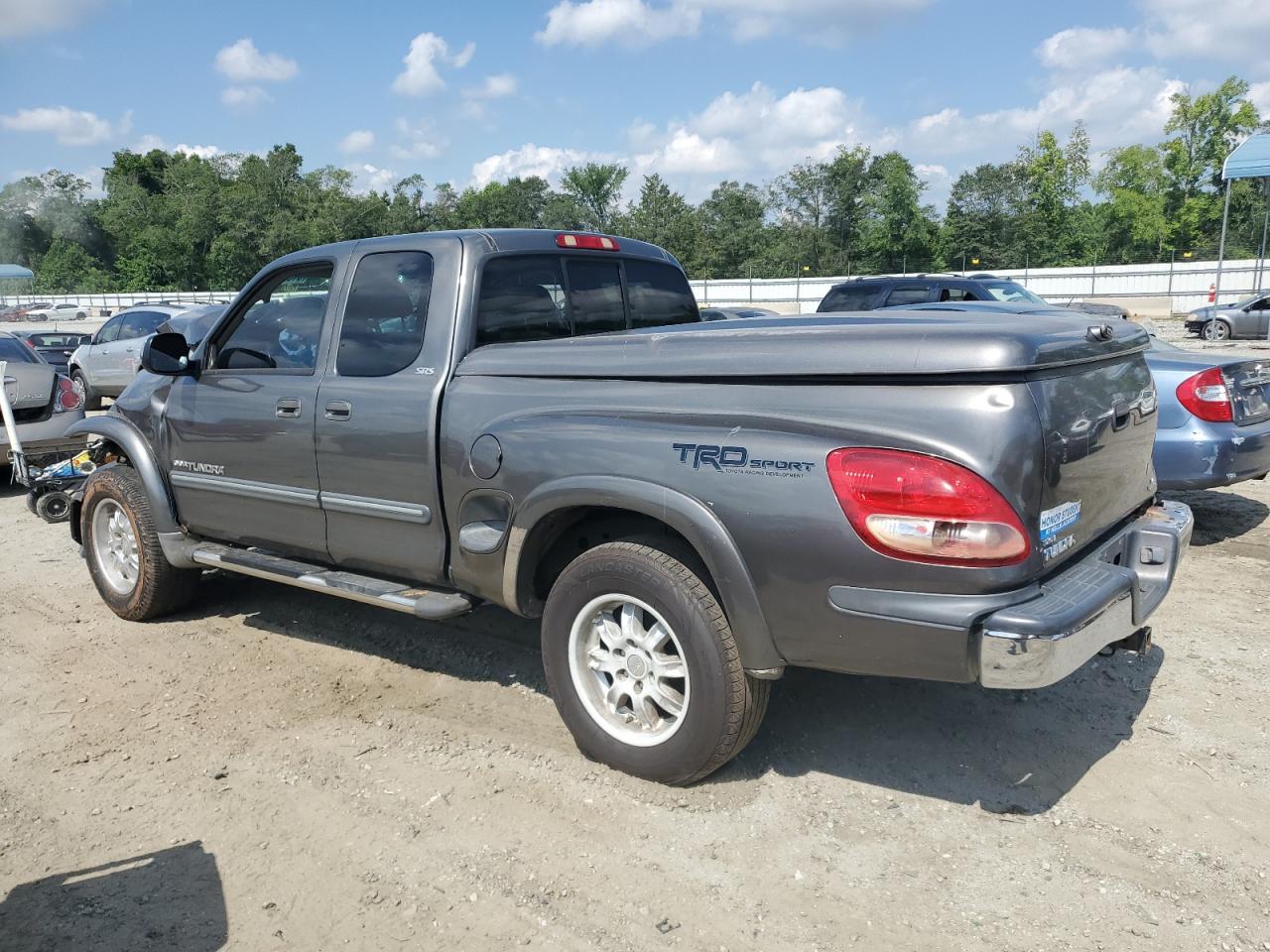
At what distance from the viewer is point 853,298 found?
13.7m

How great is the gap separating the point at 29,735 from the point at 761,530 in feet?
11.1

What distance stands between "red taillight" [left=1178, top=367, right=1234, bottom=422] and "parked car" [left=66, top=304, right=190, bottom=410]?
50.2 feet

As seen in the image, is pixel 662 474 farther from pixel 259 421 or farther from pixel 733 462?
pixel 259 421

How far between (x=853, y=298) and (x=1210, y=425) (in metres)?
8.15

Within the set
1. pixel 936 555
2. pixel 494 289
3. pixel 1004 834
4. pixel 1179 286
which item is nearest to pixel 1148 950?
pixel 1004 834

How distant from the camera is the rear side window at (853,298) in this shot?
527 inches

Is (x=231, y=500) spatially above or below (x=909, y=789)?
above

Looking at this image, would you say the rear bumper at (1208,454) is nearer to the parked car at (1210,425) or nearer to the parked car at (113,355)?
the parked car at (1210,425)

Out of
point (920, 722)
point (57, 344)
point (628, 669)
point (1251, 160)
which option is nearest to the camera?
point (628, 669)

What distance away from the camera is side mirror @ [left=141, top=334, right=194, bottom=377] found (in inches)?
189

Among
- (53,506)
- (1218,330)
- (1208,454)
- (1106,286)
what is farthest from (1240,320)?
(53,506)

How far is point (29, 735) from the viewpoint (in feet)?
13.5

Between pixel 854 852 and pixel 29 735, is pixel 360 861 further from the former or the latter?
pixel 29 735

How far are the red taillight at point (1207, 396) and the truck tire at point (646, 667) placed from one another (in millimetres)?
4258
